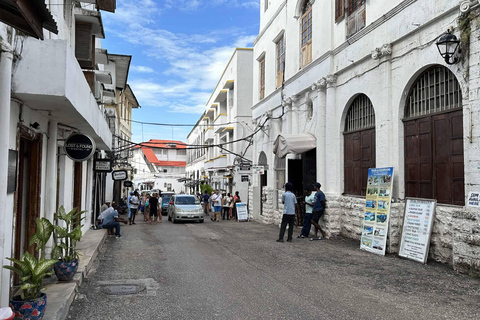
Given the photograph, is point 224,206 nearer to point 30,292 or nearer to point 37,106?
point 37,106

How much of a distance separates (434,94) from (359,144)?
3501mm

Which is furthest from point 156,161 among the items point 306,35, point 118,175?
point 306,35

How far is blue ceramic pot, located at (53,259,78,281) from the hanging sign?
2.49 m

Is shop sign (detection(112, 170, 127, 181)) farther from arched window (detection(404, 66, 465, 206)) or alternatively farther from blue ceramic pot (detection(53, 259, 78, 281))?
arched window (detection(404, 66, 465, 206))

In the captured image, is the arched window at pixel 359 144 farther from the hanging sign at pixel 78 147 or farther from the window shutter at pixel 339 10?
the hanging sign at pixel 78 147

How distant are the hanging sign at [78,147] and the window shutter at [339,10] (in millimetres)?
9005

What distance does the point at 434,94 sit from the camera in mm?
9664

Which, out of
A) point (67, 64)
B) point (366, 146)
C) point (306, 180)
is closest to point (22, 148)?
point (67, 64)

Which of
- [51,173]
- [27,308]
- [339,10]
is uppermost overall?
[339,10]

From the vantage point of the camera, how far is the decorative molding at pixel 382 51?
10.9 m

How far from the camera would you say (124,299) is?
21.6 ft

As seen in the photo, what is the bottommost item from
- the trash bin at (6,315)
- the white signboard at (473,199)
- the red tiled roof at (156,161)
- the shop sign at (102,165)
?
the trash bin at (6,315)

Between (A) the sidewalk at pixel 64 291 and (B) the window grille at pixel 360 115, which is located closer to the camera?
(A) the sidewalk at pixel 64 291

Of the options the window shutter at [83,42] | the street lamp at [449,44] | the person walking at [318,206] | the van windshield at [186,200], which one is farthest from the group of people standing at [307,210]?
the van windshield at [186,200]
